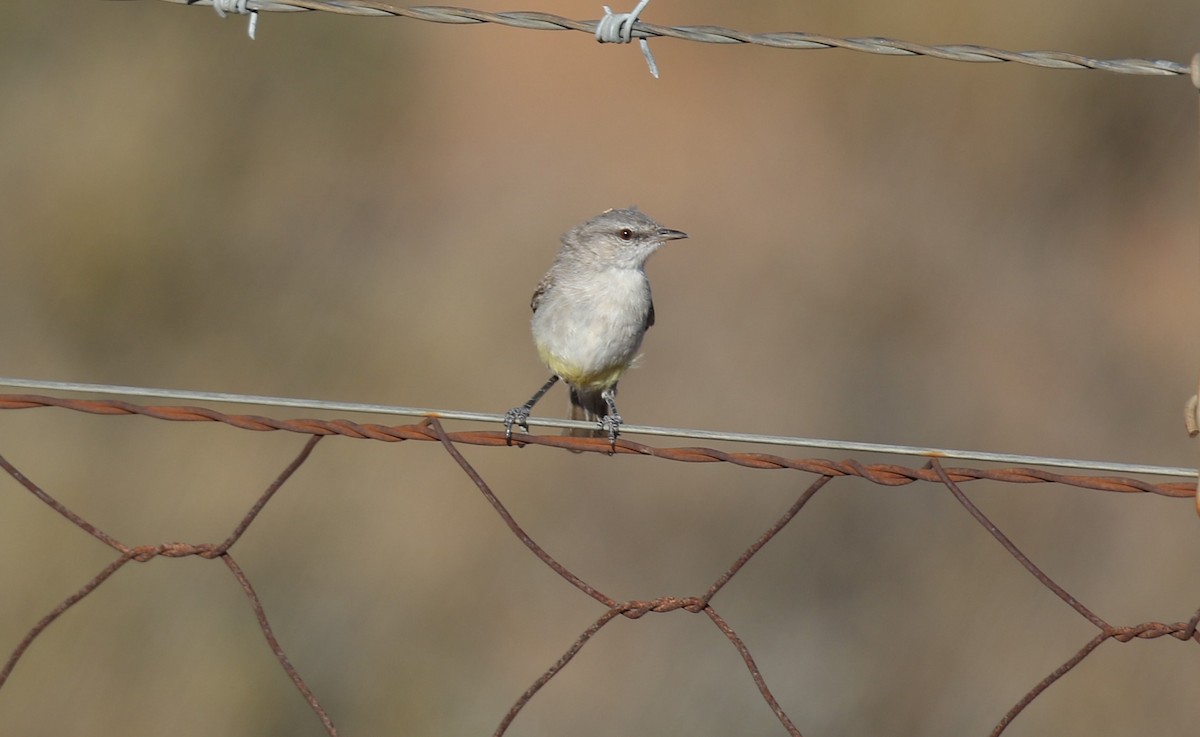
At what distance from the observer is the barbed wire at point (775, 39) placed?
252 cm

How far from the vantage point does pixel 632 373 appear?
8.96 m

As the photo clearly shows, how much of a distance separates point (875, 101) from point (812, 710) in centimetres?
629

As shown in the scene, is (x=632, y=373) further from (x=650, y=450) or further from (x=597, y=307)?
(x=650, y=450)

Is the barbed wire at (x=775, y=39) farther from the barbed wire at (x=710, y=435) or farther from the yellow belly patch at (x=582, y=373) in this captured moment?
the yellow belly patch at (x=582, y=373)

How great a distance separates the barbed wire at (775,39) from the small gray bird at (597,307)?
199 cm

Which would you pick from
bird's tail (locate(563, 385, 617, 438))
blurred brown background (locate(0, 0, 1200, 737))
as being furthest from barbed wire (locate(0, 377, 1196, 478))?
blurred brown background (locate(0, 0, 1200, 737))

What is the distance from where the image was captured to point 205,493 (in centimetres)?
784

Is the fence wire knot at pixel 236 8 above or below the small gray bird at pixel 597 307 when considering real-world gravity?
above

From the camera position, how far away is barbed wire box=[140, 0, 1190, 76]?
99.0 inches

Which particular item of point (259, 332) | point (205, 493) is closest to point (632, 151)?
point (259, 332)

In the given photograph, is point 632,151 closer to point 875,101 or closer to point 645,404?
point 875,101

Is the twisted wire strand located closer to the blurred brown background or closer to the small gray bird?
the small gray bird

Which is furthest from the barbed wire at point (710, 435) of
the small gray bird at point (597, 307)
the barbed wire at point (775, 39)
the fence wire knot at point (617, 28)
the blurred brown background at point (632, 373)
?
the blurred brown background at point (632, 373)

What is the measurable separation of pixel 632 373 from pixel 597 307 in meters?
4.12
